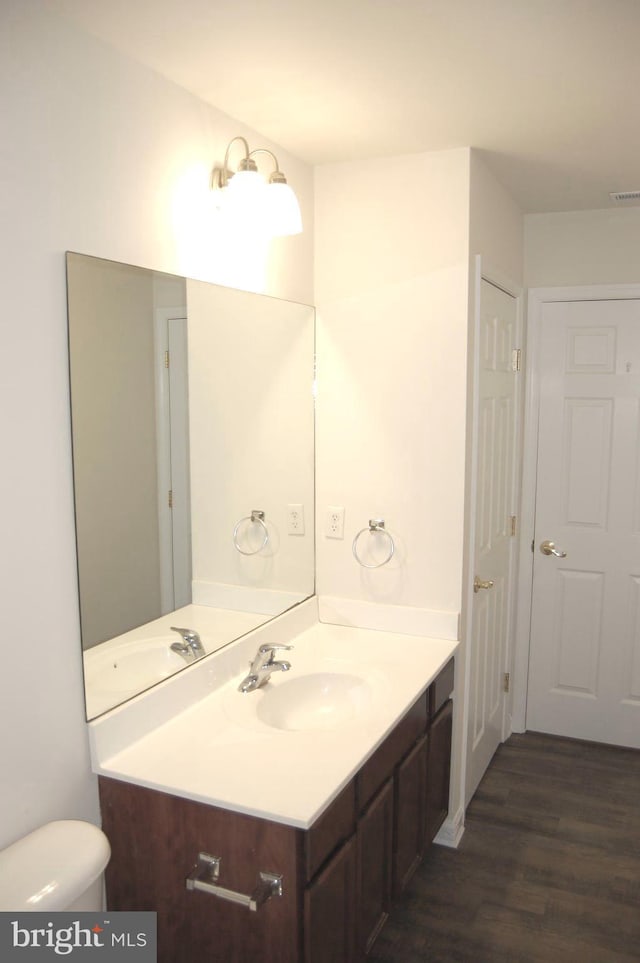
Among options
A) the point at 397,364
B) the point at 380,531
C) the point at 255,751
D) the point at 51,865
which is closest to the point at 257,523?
the point at 380,531

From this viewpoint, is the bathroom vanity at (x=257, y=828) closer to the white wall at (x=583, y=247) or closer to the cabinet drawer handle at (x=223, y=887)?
the cabinet drawer handle at (x=223, y=887)

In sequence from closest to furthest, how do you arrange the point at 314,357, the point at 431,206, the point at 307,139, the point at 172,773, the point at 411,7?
the point at 411,7, the point at 172,773, the point at 307,139, the point at 431,206, the point at 314,357

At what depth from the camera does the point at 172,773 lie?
1710 millimetres

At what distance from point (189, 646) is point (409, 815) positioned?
2.78 ft

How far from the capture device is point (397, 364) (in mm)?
2609

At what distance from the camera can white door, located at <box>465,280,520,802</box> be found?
2.81 metres

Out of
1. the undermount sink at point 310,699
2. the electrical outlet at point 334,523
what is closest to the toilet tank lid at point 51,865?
the undermount sink at point 310,699

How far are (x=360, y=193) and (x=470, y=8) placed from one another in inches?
43.1

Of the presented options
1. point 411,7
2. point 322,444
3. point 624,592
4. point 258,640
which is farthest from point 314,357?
point 624,592

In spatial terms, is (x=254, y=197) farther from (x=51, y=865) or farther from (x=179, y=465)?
(x=51, y=865)

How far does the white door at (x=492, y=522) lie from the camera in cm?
281

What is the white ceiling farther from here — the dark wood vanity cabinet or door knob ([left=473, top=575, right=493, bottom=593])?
the dark wood vanity cabinet

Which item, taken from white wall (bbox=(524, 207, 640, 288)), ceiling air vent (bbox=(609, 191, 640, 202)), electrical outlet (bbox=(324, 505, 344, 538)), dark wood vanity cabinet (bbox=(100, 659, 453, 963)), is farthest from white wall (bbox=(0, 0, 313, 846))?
white wall (bbox=(524, 207, 640, 288))

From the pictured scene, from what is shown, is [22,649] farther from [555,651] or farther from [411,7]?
[555,651]
